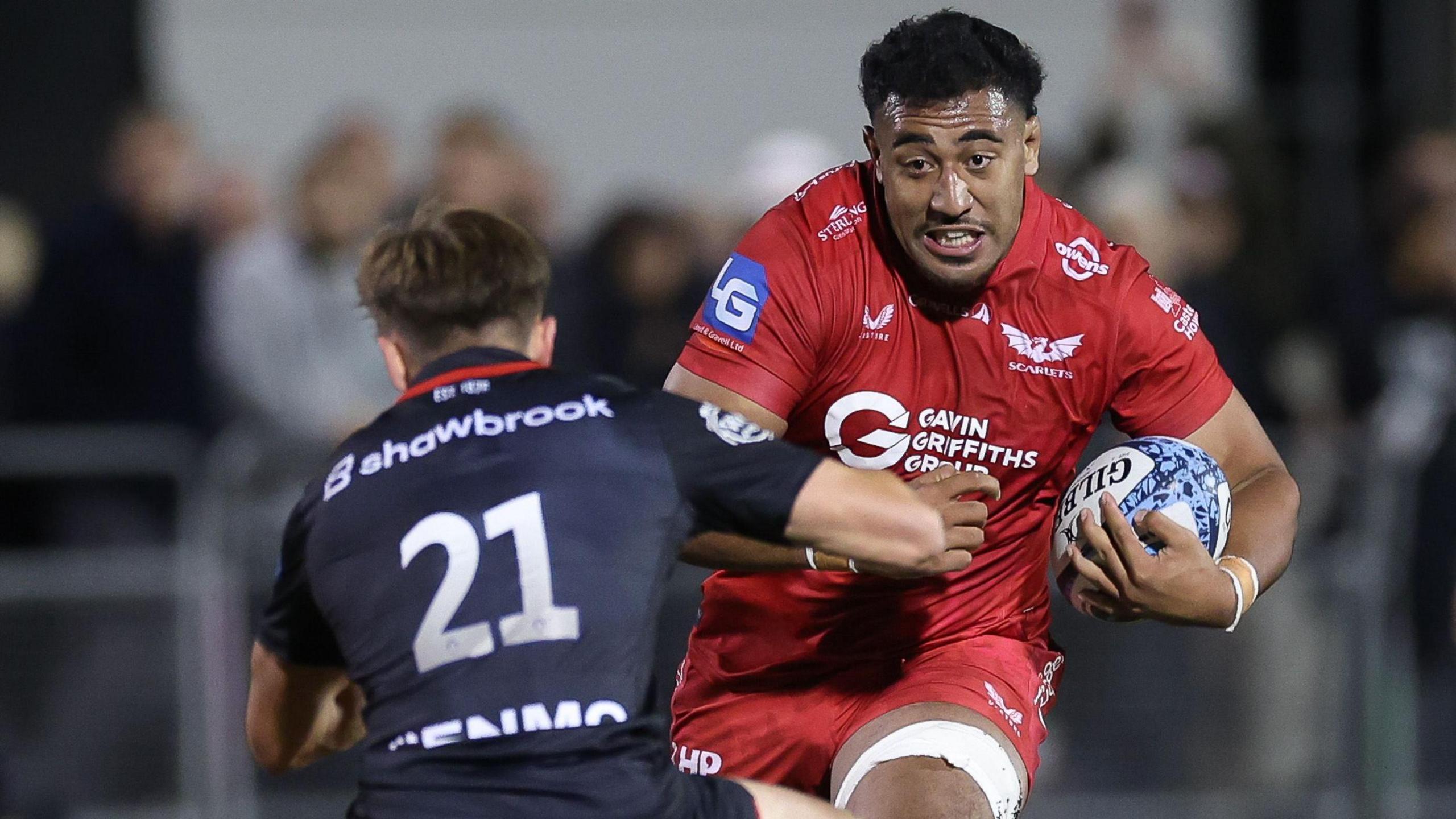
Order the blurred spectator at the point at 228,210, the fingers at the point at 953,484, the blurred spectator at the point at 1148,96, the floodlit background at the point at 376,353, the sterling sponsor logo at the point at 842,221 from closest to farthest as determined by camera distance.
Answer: the fingers at the point at 953,484, the sterling sponsor logo at the point at 842,221, the floodlit background at the point at 376,353, the blurred spectator at the point at 228,210, the blurred spectator at the point at 1148,96

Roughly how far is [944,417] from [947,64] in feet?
2.74

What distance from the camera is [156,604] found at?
26.6 feet

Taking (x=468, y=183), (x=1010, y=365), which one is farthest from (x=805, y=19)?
(x=1010, y=365)

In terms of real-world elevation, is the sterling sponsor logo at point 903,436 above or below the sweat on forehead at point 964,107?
below

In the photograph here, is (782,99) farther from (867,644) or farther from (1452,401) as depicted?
(867,644)

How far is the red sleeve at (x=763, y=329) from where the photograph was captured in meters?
4.87

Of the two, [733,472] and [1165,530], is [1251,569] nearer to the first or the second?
[1165,530]

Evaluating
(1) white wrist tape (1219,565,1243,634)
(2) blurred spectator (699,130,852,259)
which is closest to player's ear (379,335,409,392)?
(1) white wrist tape (1219,565,1243,634)

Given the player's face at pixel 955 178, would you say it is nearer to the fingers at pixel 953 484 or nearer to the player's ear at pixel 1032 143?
the player's ear at pixel 1032 143

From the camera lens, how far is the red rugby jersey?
4.95 m

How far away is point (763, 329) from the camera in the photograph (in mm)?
4891

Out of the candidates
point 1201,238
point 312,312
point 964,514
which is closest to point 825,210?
point 964,514

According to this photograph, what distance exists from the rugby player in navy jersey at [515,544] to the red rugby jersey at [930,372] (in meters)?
0.72

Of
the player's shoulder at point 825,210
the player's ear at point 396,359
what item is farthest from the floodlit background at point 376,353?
the player's shoulder at point 825,210
